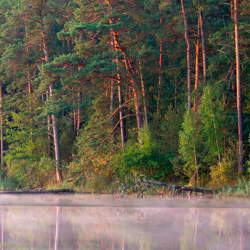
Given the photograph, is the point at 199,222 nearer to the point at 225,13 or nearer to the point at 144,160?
the point at 144,160

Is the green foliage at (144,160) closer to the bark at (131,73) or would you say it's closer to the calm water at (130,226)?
the bark at (131,73)

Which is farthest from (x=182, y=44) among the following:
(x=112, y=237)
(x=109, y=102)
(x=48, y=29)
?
(x=112, y=237)

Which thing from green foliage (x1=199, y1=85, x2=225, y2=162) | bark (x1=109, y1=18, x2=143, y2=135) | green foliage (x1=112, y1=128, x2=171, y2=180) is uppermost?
bark (x1=109, y1=18, x2=143, y2=135)

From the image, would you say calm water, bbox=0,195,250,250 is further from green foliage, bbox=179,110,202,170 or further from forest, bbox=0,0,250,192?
forest, bbox=0,0,250,192

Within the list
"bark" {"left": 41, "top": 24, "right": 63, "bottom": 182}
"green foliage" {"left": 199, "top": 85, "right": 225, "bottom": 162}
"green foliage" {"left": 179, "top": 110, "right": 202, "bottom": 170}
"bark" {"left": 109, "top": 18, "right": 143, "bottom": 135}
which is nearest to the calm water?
"green foliage" {"left": 199, "top": 85, "right": 225, "bottom": 162}

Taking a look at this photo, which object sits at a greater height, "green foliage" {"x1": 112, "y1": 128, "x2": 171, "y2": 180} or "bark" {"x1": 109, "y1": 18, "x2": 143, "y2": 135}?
"bark" {"x1": 109, "y1": 18, "x2": 143, "y2": 135}

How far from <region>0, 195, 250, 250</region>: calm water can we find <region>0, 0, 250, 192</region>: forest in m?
6.38

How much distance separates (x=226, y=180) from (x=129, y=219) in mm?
10420

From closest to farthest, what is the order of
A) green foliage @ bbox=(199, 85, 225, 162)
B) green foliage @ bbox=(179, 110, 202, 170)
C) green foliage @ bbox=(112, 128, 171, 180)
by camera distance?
green foliage @ bbox=(199, 85, 225, 162) < green foliage @ bbox=(179, 110, 202, 170) < green foliage @ bbox=(112, 128, 171, 180)

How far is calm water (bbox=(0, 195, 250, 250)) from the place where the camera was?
9.00 m

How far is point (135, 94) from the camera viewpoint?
29.2 m

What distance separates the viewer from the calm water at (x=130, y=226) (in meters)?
9.00

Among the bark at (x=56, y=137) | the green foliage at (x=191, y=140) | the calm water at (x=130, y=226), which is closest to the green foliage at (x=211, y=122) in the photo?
the green foliage at (x=191, y=140)

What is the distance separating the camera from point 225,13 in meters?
29.3
